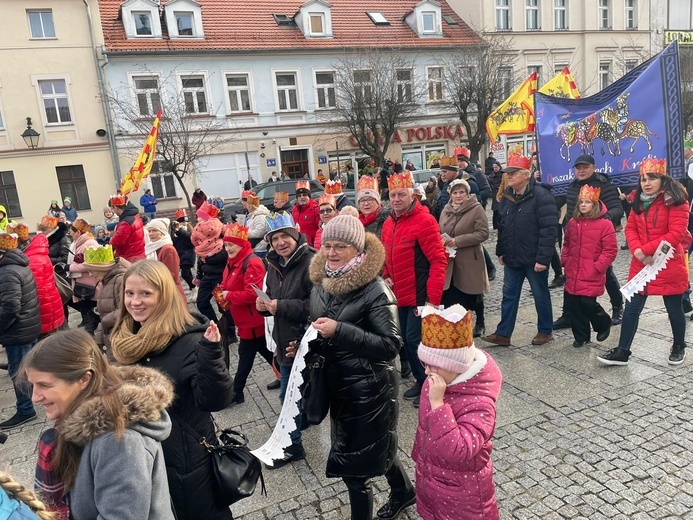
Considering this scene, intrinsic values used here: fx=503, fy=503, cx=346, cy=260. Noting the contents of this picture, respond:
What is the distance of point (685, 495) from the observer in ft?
9.80

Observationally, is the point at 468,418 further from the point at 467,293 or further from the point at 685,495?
the point at 467,293

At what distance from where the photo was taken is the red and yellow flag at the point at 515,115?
11.1 m

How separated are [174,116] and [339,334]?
1936 cm

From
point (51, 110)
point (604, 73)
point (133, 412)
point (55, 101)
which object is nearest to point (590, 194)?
point (133, 412)

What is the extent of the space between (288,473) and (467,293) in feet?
9.44

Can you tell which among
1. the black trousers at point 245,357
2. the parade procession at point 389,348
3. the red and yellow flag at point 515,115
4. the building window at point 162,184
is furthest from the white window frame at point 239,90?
the black trousers at point 245,357

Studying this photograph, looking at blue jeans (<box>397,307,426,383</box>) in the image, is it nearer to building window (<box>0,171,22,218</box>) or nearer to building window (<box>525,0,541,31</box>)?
building window (<box>0,171,22,218</box>)

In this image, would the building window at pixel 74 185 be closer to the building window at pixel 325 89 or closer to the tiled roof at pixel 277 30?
the tiled roof at pixel 277 30

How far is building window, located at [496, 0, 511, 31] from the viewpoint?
2792cm

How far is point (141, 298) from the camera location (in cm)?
238

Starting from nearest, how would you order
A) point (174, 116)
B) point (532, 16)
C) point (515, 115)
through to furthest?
point (515, 115) → point (174, 116) → point (532, 16)

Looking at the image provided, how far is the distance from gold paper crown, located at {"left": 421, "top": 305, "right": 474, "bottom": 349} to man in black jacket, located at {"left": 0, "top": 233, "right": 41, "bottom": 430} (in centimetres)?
379

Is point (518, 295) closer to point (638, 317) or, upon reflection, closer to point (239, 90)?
point (638, 317)

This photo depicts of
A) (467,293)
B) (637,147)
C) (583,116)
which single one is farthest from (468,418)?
(583,116)
